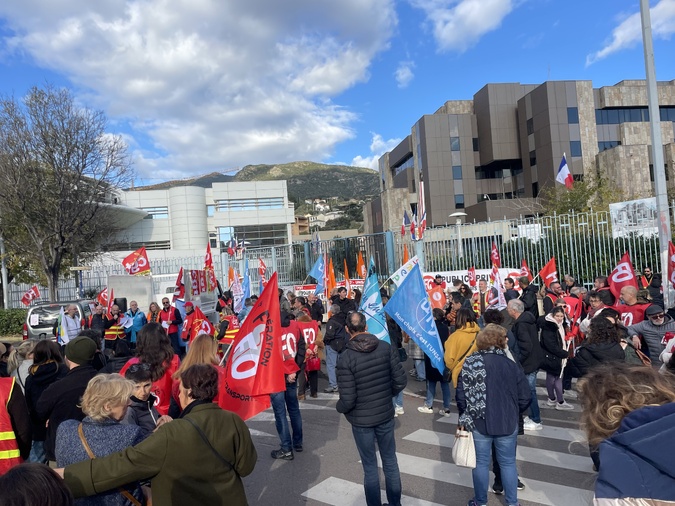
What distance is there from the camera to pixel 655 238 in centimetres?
1532

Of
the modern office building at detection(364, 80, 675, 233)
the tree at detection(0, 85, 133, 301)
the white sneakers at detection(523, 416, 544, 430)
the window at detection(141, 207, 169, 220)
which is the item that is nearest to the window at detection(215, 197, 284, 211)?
the window at detection(141, 207, 169, 220)

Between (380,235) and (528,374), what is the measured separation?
1365 cm

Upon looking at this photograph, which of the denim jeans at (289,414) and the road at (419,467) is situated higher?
the denim jeans at (289,414)

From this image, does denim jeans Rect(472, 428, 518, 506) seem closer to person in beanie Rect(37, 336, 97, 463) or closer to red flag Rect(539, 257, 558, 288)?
person in beanie Rect(37, 336, 97, 463)

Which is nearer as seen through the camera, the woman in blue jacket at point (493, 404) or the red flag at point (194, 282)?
the woman in blue jacket at point (493, 404)

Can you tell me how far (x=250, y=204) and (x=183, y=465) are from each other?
5214cm

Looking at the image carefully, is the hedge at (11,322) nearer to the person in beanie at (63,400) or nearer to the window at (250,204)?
the person in beanie at (63,400)

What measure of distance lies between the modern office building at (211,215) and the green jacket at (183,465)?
49.6 meters

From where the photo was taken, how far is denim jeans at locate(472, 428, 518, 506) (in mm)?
4531

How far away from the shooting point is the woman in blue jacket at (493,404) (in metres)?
4.44

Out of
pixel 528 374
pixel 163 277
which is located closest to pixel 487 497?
pixel 528 374

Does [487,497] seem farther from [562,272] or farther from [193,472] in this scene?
[562,272]

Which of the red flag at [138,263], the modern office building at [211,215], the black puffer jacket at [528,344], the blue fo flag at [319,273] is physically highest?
the modern office building at [211,215]

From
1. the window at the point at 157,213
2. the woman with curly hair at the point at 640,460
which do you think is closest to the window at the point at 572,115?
the window at the point at 157,213
